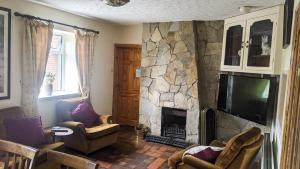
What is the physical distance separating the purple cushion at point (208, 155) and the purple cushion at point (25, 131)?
1.98 m

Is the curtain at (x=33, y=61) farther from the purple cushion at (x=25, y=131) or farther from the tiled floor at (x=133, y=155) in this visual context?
the tiled floor at (x=133, y=155)

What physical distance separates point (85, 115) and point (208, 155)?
236 cm

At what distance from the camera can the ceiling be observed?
10.8 ft

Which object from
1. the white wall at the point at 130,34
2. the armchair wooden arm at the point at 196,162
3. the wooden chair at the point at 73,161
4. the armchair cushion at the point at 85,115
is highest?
the white wall at the point at 130,34

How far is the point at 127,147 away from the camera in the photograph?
454cm

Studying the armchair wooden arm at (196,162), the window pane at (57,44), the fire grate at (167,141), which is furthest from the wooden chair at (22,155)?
the fire grate at (167,141)

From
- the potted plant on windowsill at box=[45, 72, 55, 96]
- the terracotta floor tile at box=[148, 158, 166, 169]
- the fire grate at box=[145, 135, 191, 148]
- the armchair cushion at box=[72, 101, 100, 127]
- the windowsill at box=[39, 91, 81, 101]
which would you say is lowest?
the terracotta floor tile at box=[148, 158, 166, 169]

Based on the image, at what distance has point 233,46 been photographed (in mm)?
4012

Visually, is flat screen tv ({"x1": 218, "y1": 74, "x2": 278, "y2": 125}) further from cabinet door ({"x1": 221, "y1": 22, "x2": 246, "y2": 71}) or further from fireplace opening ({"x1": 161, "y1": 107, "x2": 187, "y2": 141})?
fireplace opening ({"x1": 161, "y1": 107, "x2": 187, "y2": 141})

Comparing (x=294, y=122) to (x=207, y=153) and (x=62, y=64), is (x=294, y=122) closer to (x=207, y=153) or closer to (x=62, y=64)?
(x=207, y=153)

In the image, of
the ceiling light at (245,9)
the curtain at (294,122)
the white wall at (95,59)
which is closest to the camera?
the curtain at (294,122)

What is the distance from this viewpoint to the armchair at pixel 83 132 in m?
3.92

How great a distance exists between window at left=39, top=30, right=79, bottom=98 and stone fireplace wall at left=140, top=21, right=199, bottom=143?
57.6 inches

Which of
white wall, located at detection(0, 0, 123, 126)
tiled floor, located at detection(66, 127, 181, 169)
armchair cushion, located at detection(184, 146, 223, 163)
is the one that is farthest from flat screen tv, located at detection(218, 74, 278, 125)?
white wall, located at detection(0, 0, 123, 126)
